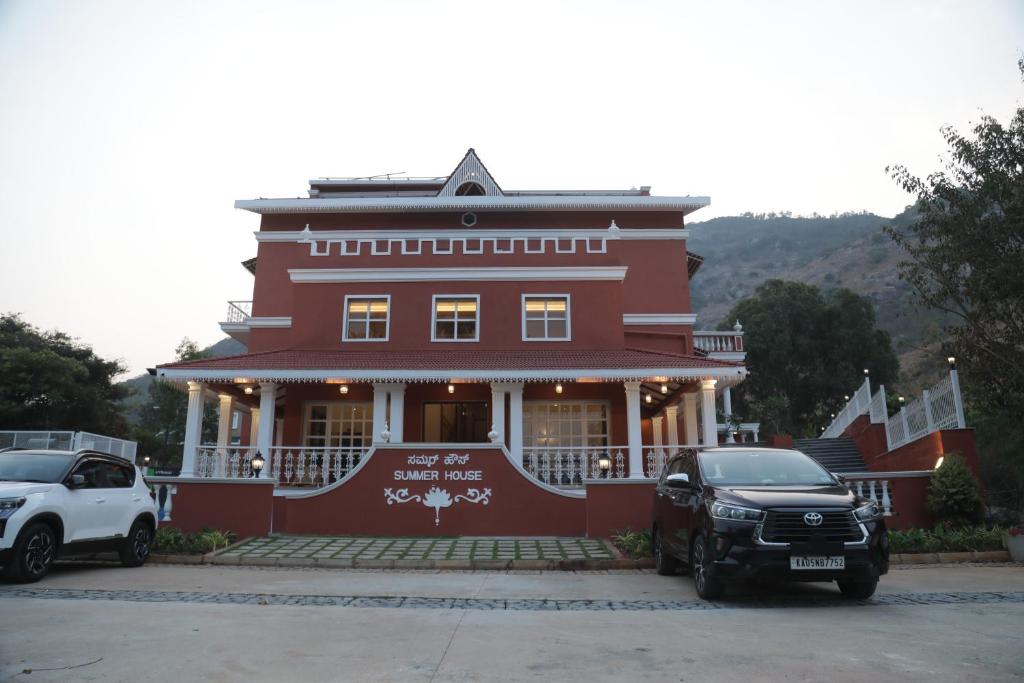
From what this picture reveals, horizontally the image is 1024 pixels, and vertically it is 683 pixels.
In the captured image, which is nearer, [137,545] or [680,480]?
[680,480]

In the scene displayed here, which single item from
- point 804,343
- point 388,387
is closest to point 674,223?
point 388,387

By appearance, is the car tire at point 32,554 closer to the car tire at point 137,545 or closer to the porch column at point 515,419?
the car tire at point 137,545

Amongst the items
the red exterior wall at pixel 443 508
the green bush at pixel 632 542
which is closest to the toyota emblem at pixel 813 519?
the green bush at pixel 632 542

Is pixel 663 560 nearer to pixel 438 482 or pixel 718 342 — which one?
pixel 438 482

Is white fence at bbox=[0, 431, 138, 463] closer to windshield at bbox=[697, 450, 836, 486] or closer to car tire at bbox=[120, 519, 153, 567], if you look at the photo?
car tire at bbox=[120, 519, 153, 567]

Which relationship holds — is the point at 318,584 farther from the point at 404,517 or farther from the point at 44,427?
the point at 44,427

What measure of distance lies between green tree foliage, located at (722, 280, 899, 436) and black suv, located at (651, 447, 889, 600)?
1485 inches

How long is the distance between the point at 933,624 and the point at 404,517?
956cm

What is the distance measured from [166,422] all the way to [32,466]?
5080 centimetres

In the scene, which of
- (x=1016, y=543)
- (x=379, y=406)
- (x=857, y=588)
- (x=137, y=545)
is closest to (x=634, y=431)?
(x=379, y=406)

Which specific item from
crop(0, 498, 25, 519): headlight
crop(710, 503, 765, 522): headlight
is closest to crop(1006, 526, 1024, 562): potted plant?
crop(710, 503, 765, 522): headlight

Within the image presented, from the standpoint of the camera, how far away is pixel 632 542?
10.8 m

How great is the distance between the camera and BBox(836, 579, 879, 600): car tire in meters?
7.18

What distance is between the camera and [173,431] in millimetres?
54531
